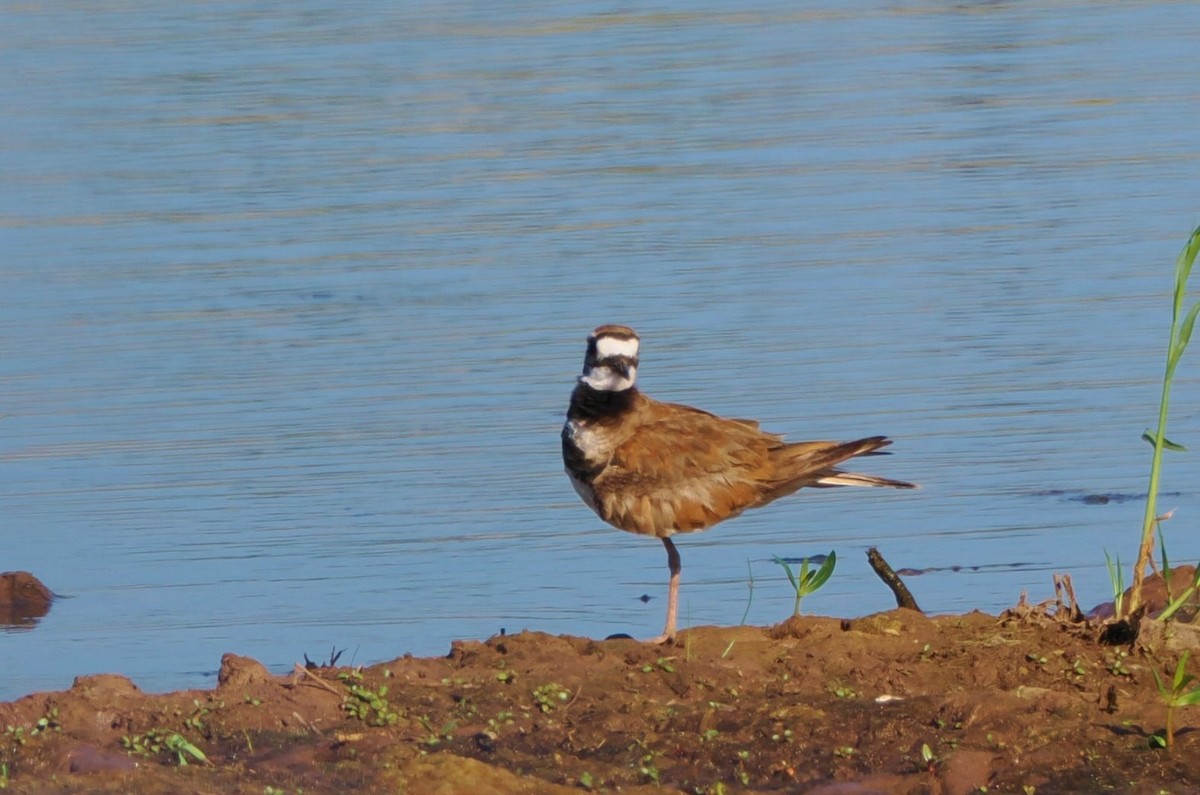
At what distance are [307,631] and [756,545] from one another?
193 cm

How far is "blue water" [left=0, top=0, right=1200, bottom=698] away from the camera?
320 inches

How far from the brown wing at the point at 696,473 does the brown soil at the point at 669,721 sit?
75cm

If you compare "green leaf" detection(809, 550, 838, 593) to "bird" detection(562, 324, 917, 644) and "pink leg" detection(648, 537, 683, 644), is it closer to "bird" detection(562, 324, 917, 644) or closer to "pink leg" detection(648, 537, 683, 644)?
"pink leg" detection(648, 537, 683, 644)

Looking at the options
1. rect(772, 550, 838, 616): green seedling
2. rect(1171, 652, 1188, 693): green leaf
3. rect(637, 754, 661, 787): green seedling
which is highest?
rect(772, 550, 838, 616): green seedling

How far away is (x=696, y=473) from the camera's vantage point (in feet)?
23.2

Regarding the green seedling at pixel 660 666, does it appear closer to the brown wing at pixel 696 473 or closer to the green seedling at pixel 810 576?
the green seedling at pixel 810 576

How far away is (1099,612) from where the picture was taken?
7.14 m

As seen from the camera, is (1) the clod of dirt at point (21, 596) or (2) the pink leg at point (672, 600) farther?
(1) the clod of dirt at point (21, 596)

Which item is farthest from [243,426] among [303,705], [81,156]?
[81,156]

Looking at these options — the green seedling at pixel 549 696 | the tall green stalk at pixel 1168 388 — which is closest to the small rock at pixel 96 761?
the green seedling at pixel 549 696

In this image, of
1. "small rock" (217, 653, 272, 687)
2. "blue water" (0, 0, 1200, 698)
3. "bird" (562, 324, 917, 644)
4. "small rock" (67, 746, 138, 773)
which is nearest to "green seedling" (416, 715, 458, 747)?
"small rock" (217, 653, 272, 687)

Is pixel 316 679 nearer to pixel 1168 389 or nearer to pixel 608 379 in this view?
pixel 608 379

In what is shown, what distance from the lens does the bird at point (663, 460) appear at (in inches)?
277

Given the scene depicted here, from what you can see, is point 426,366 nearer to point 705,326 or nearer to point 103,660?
point 705,326
